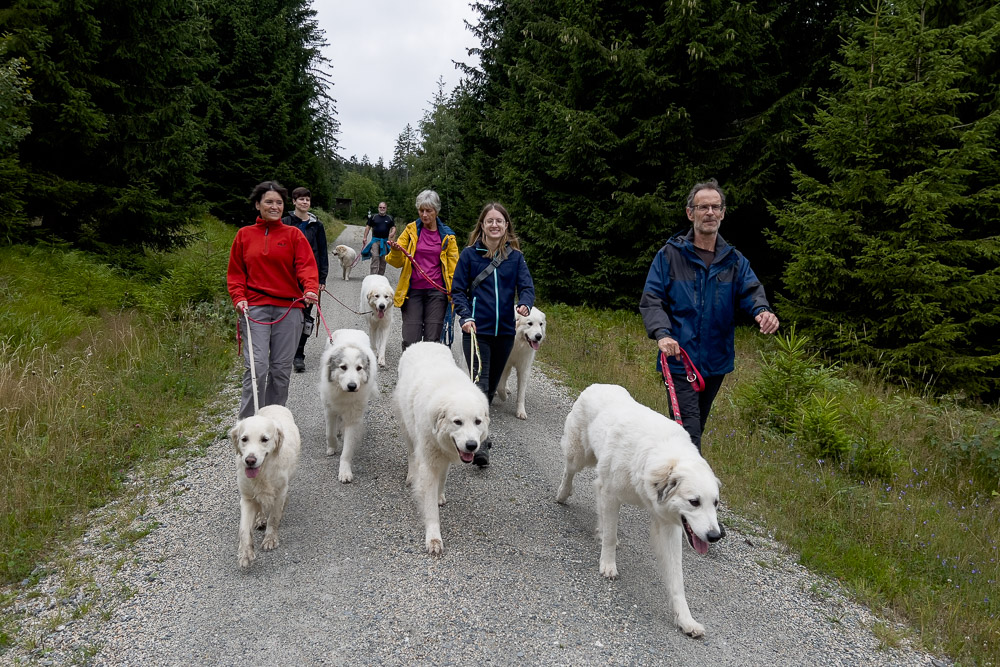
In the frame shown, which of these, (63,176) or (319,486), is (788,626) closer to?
(319,486)

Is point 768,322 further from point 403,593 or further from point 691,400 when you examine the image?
point 403,593

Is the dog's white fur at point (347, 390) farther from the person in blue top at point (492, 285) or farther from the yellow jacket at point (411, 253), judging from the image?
the yellow jacket at point (411, 253)

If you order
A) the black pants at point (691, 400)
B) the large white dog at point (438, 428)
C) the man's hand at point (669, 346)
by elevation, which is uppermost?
the man's hand at point (669, 346)

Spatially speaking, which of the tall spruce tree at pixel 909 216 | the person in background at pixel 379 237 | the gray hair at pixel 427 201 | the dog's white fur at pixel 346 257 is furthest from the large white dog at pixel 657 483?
the dog's white fur at pixel 346 257


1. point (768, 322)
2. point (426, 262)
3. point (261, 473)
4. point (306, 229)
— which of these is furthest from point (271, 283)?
point (768, 322)

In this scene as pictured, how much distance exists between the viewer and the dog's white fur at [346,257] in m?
17.2

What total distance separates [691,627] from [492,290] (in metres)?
3.81

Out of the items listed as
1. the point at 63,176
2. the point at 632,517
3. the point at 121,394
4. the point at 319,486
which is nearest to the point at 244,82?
the point at 63,176

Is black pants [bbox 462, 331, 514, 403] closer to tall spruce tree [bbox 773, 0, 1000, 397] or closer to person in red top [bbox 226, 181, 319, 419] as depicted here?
person in red top [bbox 226, 181, 319, 419]

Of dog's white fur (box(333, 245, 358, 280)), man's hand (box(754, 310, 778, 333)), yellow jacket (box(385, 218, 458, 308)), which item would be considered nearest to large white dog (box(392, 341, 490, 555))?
man's hand (box(754, 310, 778, 333))

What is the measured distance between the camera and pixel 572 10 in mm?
12531

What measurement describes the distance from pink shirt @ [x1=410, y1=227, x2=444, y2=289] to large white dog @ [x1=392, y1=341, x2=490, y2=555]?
234 centimetres

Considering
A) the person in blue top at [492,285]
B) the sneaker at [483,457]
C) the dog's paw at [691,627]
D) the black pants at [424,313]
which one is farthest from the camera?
the black pants at [424,313]

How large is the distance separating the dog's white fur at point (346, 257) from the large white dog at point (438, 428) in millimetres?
13266
